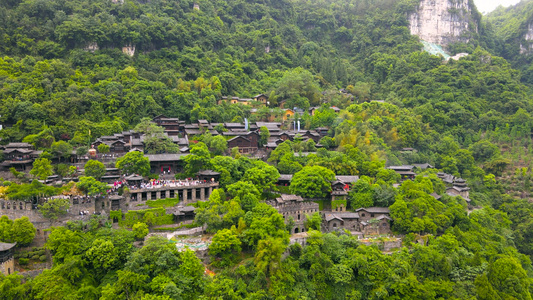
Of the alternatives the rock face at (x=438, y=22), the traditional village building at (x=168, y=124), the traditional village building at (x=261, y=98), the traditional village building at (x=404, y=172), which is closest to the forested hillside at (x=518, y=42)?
the rock face at (x=438, y=22)

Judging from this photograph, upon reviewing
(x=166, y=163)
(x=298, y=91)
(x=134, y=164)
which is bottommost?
(x=166, y=163)

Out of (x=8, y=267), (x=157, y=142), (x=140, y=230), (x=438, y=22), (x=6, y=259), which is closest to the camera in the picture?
(x=6, y=259)

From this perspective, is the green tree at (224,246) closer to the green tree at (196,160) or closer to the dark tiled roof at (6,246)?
the green tree at (196,160)

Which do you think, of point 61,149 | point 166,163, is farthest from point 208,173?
point 61,149

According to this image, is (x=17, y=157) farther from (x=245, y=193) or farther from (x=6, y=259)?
(x=245, y=193)

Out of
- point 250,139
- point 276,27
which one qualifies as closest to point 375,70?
point 276,27

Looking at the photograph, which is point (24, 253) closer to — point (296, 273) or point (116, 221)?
point (116, 221)
